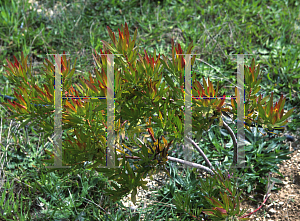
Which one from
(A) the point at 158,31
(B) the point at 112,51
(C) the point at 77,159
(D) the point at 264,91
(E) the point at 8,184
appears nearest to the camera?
(B) the point at 112,51

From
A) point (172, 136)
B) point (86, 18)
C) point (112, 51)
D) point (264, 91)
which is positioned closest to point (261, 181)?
point (264, 91)

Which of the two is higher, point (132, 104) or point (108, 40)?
point (108, 40)

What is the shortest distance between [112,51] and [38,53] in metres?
2.02

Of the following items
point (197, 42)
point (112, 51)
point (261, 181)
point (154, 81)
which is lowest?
point (261, 181)

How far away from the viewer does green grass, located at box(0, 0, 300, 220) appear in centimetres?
203

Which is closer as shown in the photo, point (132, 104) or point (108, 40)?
point (132, 104)

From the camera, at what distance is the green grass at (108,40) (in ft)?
6.66

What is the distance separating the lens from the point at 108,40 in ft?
Result: 9.65

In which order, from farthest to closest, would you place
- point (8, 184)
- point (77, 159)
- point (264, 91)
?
point (264, 91) → point (8, 184) → point (77, 159)

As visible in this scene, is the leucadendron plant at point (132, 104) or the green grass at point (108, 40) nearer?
the leucadendron plant at point (132, 104)

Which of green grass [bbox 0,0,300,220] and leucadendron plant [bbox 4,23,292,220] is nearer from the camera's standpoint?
leucadendron plant [bbox 4,23,292,220]

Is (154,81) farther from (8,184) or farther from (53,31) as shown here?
(53,31)

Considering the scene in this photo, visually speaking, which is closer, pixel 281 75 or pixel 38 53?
pixel 281 75

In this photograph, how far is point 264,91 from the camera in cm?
256
